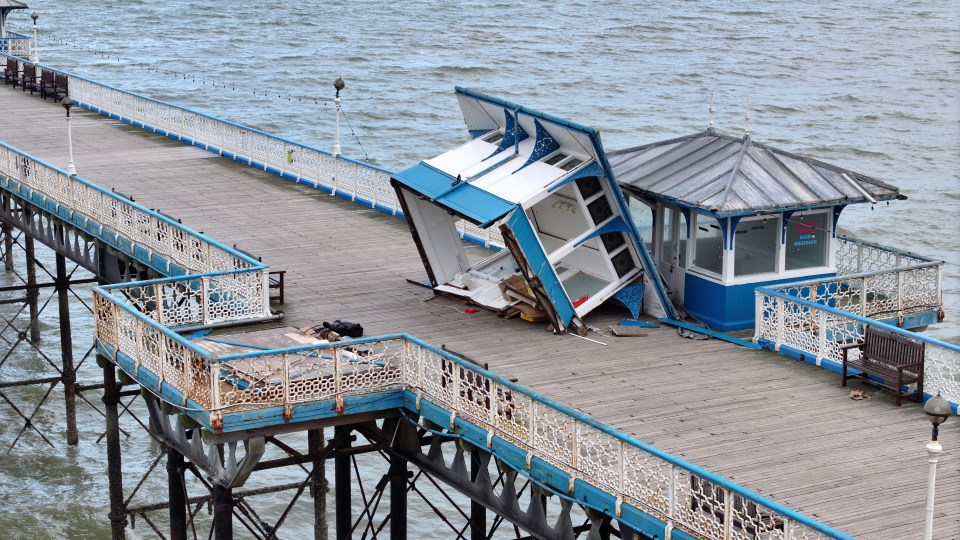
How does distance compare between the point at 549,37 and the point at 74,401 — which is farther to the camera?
the point at 549,37

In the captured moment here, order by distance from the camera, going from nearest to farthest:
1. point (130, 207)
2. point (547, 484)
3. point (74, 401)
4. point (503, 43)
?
point (547, 484)
point (130, 207)
point (74, 401)
point (503, 43)

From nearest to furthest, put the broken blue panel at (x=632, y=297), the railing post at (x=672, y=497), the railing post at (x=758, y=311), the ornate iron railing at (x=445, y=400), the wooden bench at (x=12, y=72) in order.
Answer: the ornate iron railing at (x=445, y=400) → the railing post at (x=672, y=497) → the railing post at (x=758, y=311) → the broken blue panel at (x=632, y=297) → the wooden bench at (x=12, y=72)

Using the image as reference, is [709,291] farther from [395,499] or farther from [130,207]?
[130,207]

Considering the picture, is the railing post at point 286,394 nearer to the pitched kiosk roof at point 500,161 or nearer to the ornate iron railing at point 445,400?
the ornate iron railing at point 445,400

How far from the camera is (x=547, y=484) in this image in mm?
19844

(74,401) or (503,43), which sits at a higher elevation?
(503,43)

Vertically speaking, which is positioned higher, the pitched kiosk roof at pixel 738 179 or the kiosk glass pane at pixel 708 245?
the pitched kiosk roof at pixel 738 179

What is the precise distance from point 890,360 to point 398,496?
7.93m

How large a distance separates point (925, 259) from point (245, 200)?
1493 cm

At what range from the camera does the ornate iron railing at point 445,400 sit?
57.7 feet

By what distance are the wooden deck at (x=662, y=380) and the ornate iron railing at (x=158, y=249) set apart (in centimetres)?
96

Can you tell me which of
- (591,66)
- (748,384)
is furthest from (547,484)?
(591,66)

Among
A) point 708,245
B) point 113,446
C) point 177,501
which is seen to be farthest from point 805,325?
point 113,446

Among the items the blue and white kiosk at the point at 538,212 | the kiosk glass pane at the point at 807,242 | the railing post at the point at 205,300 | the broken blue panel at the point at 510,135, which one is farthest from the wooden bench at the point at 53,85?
the kiosk glass pane at the point at 807,242
